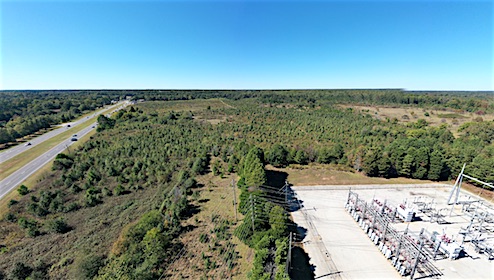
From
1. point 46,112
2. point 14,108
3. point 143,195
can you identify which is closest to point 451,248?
point 143,195

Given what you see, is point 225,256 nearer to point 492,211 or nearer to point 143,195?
point 143,195

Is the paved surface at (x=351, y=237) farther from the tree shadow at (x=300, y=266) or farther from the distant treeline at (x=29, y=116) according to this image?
the distant treeline at (x=29, y=116)

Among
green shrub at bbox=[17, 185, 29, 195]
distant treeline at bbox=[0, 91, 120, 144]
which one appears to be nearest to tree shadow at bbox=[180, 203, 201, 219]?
green shrub at bbox=[17, 185, 29, 195]

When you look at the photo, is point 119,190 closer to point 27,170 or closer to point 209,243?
point 209,243

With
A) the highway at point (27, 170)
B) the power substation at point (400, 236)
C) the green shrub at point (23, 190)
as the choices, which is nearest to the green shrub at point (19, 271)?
the green shrub at point (23, 190)

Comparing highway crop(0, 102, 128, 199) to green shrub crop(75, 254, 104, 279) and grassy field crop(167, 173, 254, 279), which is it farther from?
grassy field crop(167, 173, 254, 279)

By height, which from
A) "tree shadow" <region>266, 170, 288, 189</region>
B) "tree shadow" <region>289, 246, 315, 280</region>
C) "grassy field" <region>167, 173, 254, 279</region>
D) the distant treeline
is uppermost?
the distant treeline

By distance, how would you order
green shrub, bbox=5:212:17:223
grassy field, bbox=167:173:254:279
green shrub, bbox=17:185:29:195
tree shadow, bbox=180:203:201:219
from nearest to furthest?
grassy field, bbox=167:173:254:279, green shrub, bbox=5:212:17:223, tree shadow, bbox=180:203:201:219, green shrub, bbox=17:185:29:195
